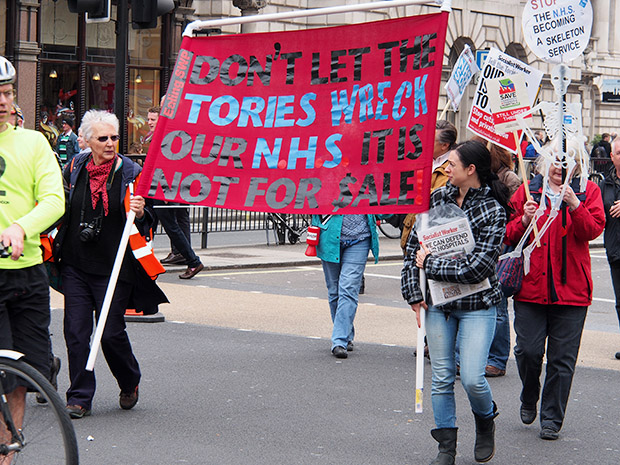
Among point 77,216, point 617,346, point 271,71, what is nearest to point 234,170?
point 271,71

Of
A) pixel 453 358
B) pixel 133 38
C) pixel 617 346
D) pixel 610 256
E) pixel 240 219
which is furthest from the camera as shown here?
pixel 133 38

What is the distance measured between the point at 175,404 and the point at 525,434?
7.27 ft

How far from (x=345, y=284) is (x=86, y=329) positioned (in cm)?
274

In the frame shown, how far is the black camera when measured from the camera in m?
6.34

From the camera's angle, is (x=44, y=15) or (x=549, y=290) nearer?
(x=549, y=290)

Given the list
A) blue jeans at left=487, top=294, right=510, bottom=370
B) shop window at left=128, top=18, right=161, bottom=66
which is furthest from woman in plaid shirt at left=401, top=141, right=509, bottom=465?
shop window at left=128, top=18, right=161, bottom=66

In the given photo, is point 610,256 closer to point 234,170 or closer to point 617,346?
point 617,346

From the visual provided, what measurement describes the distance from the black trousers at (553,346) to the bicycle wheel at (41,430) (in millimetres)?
2929

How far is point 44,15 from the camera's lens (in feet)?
72.1

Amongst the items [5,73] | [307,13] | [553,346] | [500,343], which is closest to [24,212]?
[5,73]

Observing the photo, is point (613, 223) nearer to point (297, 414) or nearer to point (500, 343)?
point (500, 343)

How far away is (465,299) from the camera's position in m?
5.36

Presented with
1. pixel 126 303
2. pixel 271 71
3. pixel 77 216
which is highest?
pixel 271 71

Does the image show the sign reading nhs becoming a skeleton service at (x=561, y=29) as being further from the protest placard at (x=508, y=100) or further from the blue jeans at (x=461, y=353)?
the blue jeans at (x=461, y=353)
